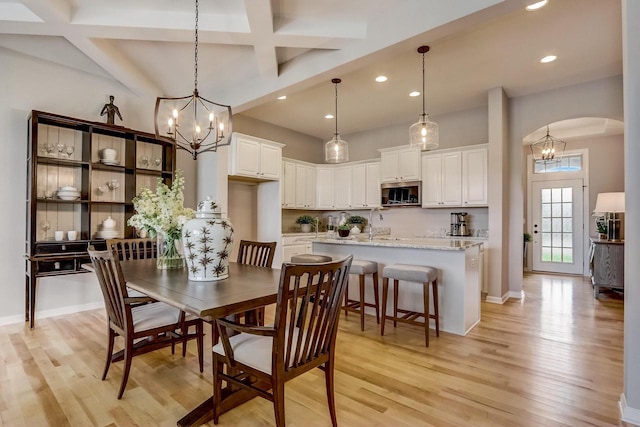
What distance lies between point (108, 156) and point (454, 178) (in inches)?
193

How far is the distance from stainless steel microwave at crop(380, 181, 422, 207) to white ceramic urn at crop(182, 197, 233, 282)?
4.26m

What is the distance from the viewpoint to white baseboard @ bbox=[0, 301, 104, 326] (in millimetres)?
3511

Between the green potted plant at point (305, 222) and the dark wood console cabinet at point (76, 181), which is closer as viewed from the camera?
the dark wood console cabinet at point (76, 181)

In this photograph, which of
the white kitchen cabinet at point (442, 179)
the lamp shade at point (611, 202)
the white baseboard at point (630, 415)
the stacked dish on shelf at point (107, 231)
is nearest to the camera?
the white baseboard at point (630, 415)

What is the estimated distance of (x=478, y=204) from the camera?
505 cm

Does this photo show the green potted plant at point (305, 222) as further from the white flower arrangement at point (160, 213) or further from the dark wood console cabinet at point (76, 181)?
the white flower arrangement at point (160, 213)

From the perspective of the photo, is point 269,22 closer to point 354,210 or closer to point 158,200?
point 158,200

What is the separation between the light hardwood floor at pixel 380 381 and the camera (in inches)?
75.8

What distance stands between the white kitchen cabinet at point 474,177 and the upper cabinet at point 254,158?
3043 mm

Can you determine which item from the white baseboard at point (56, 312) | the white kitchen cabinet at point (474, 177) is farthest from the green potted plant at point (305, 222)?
the white baseboard at point (56, 312)

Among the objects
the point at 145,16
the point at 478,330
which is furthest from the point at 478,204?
the point at 145,16

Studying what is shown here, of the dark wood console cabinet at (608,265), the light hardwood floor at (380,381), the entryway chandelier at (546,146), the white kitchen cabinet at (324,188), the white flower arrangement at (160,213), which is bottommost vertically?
the light hardwood floor at (380,381)

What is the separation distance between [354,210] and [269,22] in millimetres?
4413

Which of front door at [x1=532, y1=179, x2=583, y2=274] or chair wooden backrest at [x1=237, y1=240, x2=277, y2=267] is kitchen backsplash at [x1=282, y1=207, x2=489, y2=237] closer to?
front door at [x1=532, y1=179, x2=583, y2=274]
